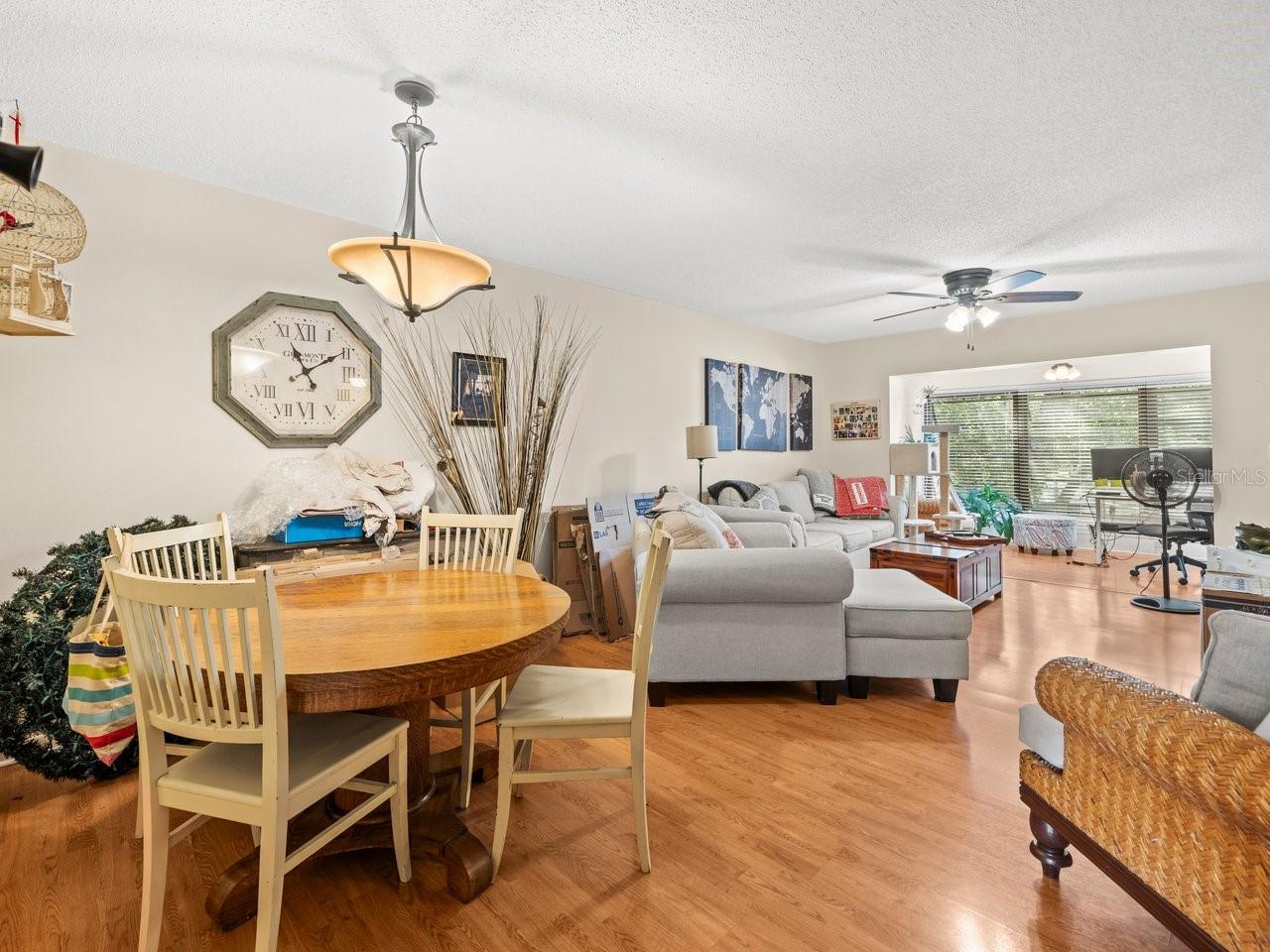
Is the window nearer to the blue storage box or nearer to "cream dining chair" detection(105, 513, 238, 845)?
the blue storage box

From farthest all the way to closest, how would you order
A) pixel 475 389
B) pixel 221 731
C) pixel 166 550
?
pixel 475 389, pixel 166 550, pixel 221 731

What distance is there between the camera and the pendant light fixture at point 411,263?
69.0 inches

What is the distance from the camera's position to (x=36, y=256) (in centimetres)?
177

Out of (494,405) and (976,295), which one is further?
(976,295)

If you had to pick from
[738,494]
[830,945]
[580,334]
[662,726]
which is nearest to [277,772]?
[830,945]

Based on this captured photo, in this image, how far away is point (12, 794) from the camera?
6.88ft

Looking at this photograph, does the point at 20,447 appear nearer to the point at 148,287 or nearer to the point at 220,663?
the point at 148,287

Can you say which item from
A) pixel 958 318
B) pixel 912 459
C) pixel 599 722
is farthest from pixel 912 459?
pixel 599 722

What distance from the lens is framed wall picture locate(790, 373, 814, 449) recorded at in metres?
6.40

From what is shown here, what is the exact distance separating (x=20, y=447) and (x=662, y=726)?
2728 millimetres

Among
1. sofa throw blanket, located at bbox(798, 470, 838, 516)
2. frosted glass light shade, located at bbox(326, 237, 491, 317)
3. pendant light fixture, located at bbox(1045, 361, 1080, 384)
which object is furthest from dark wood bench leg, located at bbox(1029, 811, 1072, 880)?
pendant light fixture, located at bbox(1045, 361, 1080, 384)

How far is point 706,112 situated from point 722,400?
339cm

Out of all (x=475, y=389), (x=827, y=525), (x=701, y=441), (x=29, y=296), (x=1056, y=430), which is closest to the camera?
(x=29, y=296)

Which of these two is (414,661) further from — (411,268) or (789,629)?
(789,629)
